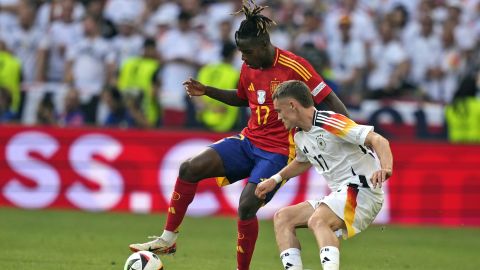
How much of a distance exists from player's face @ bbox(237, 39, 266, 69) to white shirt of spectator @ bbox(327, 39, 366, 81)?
29.3ft

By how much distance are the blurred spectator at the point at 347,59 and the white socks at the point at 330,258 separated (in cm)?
1048

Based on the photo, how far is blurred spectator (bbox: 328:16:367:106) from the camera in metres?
18.2

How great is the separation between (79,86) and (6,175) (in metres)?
2.74

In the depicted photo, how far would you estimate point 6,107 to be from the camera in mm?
17406

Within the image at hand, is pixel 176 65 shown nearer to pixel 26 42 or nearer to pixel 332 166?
pixel 26 42

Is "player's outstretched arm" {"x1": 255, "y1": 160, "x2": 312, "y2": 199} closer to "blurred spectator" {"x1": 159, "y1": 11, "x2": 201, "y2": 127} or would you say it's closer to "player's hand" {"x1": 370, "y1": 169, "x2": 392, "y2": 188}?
"player's hand" {"x1": 370, "y1": 169, "x2": 392, "y2": 188}

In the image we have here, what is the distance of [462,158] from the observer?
1570 cm

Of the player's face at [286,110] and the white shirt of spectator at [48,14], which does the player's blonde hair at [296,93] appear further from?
the white shirt of spectator at [48,14]

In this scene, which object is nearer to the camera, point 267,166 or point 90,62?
point 267,166

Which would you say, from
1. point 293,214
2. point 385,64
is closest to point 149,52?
point 385,64

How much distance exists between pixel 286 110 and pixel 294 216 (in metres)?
0.93

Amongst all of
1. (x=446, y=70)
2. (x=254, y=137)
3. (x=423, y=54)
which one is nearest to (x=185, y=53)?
(x=423, y=54)

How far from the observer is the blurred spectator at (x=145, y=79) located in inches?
674

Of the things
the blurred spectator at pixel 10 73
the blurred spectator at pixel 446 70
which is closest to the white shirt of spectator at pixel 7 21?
the blurred spectator at pixel 10 73
